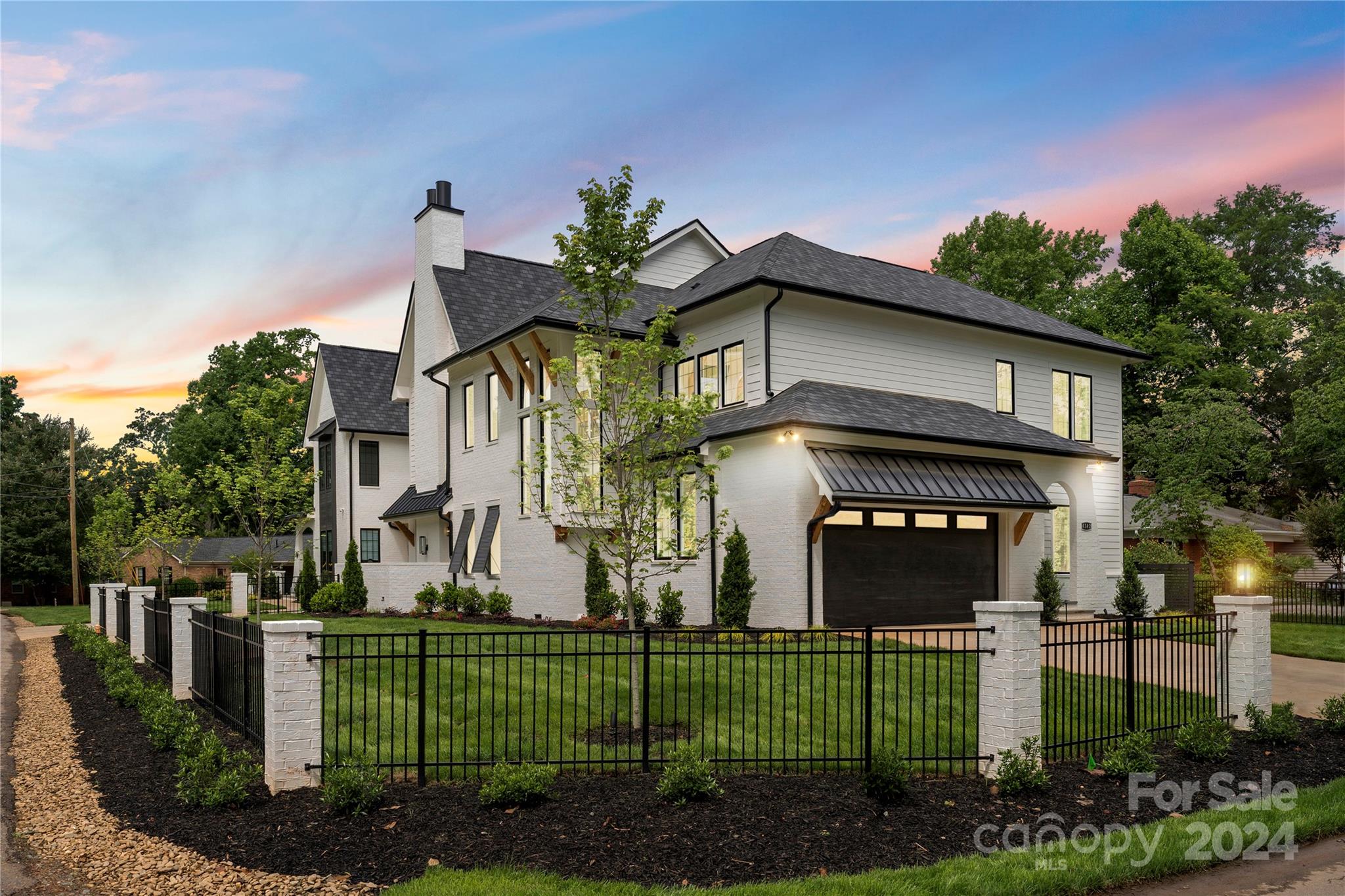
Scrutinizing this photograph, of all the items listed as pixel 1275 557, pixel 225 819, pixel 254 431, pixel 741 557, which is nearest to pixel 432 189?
pixel 254 431

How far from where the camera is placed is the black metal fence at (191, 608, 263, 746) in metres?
9.95

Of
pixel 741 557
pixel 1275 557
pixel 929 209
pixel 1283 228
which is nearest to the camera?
pixel 741 557

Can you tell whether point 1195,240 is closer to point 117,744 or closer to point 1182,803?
point 1182,803

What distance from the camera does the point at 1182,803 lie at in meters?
8.37

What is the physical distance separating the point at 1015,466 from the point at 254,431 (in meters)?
18.9

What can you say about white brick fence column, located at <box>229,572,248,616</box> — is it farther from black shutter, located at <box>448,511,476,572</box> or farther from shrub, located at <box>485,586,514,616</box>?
shrub, located at <box>485,586,514,616</box>

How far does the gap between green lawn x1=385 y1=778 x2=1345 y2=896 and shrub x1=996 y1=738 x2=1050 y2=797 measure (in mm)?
1033

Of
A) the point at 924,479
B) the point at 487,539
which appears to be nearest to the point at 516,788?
the point at 924,479

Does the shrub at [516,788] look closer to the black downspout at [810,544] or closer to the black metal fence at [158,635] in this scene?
the black metal fence at [158,635]

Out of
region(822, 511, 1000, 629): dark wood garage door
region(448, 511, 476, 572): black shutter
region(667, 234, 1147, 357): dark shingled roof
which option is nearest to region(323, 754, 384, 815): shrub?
region(822, 511, 1000, 629): dark wood garage door

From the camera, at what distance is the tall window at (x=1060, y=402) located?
85.8 ft

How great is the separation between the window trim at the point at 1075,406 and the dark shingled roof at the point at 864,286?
0.98 metres

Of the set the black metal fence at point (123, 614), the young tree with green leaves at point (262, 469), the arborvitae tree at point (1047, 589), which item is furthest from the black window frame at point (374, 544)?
the arborvitae tree at point (1047, 589)

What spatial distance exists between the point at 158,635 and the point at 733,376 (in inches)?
486
